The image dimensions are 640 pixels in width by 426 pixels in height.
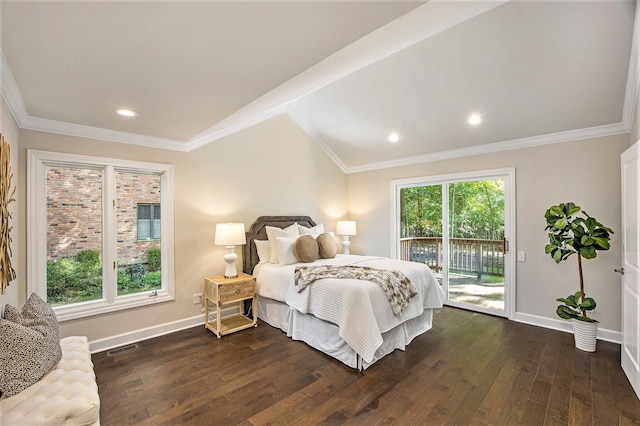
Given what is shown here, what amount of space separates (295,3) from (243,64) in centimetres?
65

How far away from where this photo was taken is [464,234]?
4621 millimetres

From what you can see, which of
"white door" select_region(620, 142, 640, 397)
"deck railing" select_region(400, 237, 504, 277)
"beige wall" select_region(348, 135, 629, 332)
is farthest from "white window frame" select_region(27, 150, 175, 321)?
"white door" select_region(620, 142, 640, 397)

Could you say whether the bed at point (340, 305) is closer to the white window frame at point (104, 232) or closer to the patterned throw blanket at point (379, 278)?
the patterned throw blanket at point (379, 278)

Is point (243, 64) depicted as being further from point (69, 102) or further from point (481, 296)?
point (481, 296)

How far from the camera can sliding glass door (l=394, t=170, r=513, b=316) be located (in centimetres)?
427

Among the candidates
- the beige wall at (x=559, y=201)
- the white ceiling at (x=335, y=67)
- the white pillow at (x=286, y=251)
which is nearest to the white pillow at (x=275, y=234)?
the white pillow at (x=286, y=251)

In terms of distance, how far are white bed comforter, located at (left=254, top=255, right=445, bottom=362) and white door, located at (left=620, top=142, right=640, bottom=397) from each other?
1.60 metres

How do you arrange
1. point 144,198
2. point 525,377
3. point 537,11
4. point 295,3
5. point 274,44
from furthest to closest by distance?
point 144,198, point 525,377, point 537,11, point 274,44, point 295,3

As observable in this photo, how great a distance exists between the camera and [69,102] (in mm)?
2398

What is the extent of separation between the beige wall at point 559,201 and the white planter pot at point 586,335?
524mm

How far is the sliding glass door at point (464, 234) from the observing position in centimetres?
427

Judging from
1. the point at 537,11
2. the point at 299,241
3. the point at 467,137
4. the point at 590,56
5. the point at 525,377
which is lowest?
the point at 525,377

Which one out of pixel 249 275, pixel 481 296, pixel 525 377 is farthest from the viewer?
pixel 481 296

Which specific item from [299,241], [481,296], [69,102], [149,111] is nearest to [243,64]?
[149,111]
